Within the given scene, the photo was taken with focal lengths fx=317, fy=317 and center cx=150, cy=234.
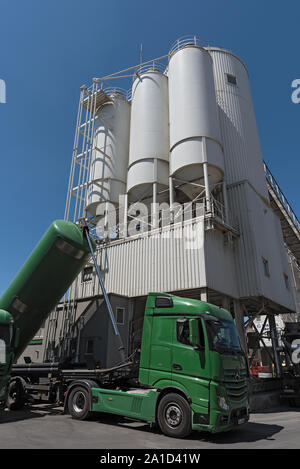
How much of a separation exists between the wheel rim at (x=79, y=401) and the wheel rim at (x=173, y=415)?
320 centimetres

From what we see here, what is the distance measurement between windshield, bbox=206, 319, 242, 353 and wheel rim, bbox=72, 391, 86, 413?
475cm

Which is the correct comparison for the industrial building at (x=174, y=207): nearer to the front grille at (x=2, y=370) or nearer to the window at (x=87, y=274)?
the window at (x=87, y=274)

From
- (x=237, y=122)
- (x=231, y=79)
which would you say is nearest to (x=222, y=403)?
(x=237, y=122)

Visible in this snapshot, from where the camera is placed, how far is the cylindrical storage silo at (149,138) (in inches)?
833

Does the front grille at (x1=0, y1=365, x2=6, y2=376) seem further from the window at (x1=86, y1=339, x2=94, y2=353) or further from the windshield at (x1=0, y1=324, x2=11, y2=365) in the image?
the window at (x1=86, y1=339, x2=94, y2=353)

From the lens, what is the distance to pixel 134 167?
21922 millimetres

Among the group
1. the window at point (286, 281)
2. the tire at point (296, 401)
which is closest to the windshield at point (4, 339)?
the tire at point (296, 401)

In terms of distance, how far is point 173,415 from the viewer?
311 inches

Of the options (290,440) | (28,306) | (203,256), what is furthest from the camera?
(203,256)

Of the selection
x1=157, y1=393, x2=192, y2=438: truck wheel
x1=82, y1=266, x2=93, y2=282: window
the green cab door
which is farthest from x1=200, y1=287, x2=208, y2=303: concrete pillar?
x1=82, y1=266, x2=93, y2=282: window

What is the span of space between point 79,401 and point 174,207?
11.8m

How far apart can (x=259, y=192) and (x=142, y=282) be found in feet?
35.1
